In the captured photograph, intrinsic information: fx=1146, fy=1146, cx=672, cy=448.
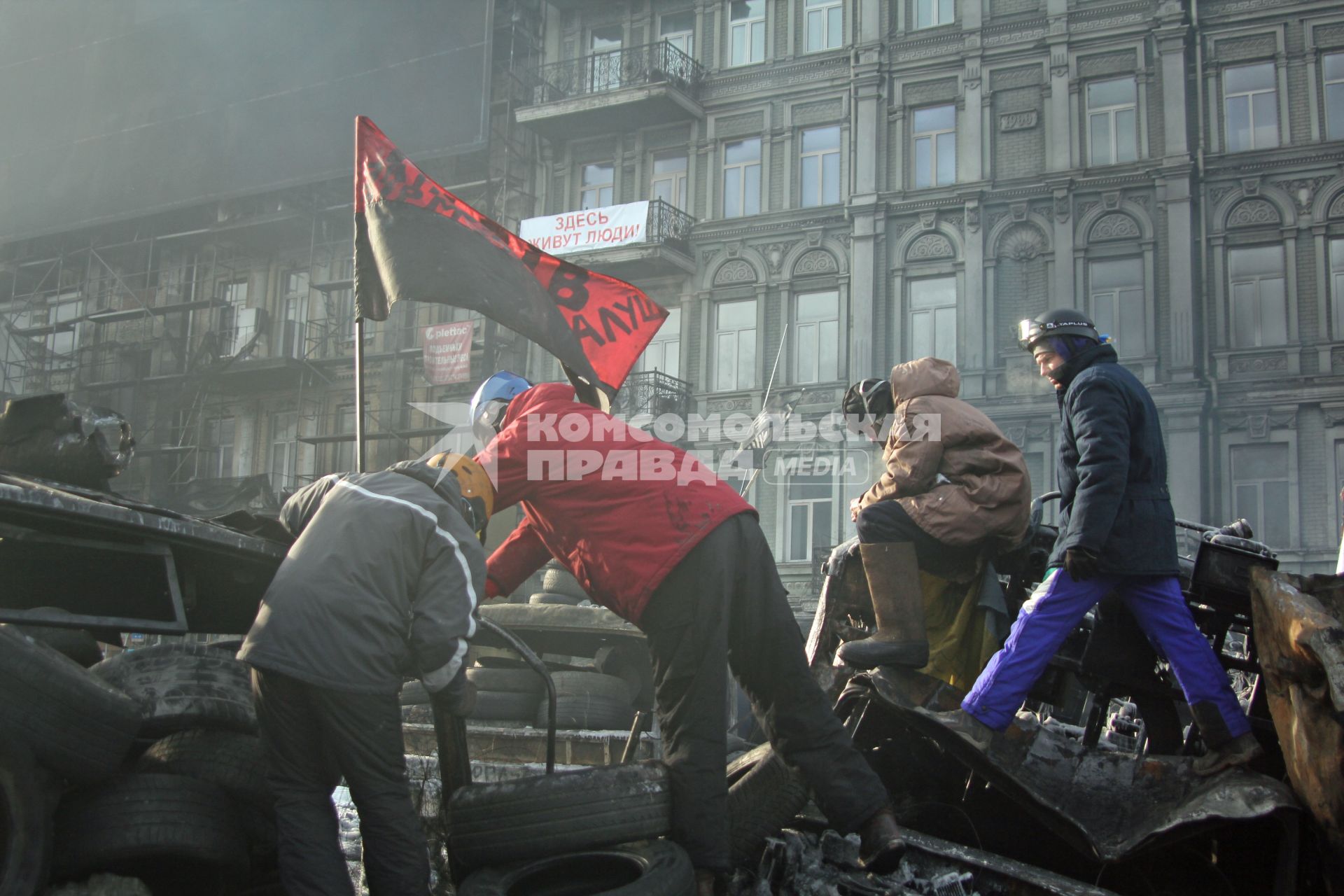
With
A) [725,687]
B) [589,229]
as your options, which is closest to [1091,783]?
[725,687]

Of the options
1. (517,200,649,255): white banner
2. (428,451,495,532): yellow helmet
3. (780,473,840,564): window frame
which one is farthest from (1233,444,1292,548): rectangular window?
(428,451,495,532): yellow helmet

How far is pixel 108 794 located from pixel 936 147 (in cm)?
2367

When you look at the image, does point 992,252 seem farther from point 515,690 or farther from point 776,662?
point 776,662

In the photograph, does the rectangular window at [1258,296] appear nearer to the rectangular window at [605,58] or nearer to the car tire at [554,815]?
the rectangular window at [605,58]

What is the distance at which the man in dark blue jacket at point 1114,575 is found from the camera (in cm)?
414

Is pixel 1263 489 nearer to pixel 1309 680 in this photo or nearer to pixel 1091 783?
pixel 1091 783

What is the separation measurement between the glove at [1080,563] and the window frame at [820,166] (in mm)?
22023

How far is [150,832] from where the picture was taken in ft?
11.2

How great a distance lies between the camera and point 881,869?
3.78 metres

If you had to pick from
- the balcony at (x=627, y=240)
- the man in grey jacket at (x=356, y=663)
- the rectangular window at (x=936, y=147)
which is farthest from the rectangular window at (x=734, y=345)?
the man in grey jacket at (x=356, y=663)

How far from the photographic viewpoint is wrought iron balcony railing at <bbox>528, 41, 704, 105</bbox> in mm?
26922

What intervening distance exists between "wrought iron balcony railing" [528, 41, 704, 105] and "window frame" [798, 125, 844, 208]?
10.1ft

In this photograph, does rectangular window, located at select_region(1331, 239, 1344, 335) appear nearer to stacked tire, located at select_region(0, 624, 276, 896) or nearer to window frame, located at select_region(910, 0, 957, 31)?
window frame, located at select_region(910, 0, 957, 31)

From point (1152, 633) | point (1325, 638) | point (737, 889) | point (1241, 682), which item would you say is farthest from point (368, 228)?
point (1241, 682)
